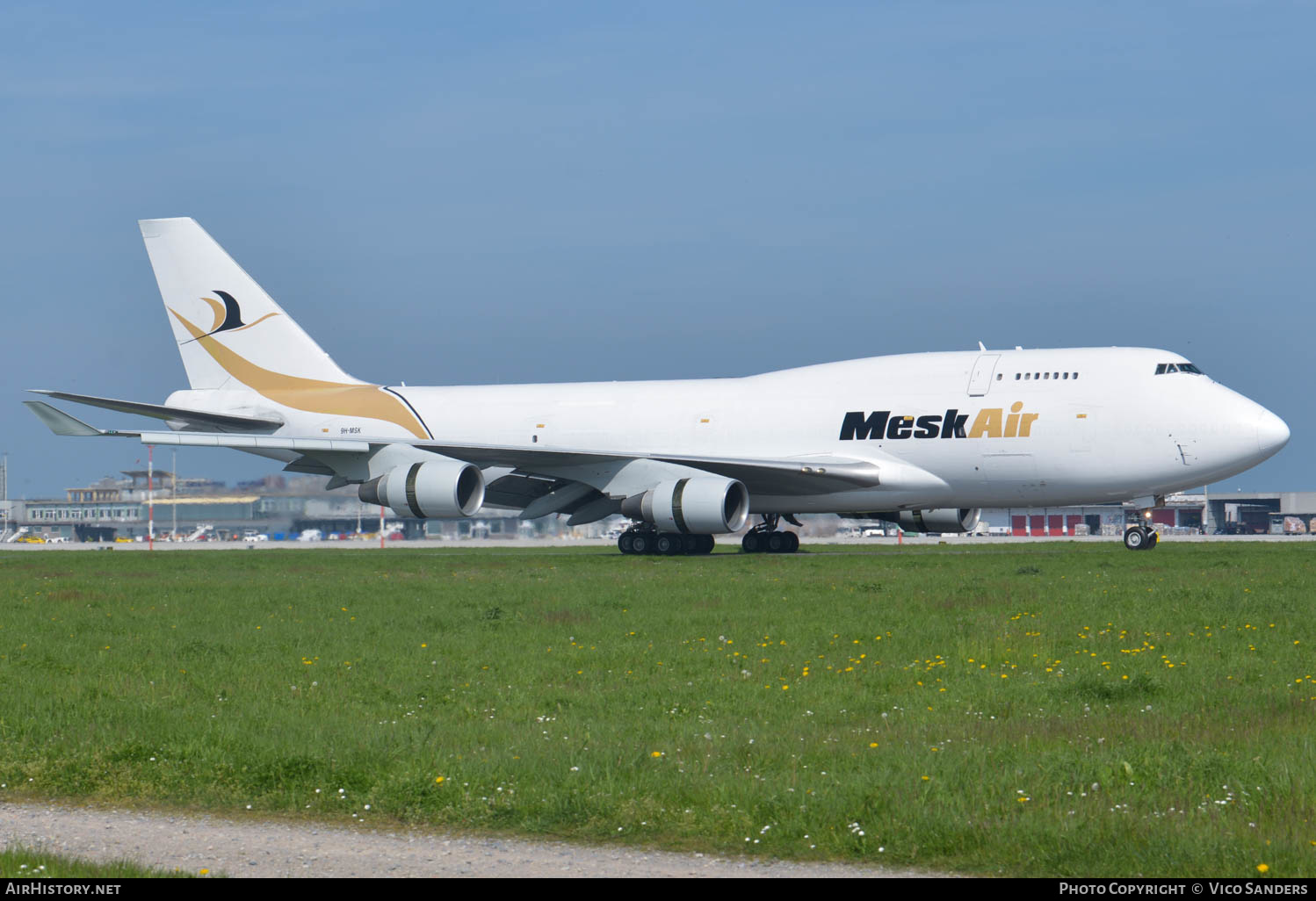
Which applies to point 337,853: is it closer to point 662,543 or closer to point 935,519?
point 662,543

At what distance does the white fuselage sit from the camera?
2927cm

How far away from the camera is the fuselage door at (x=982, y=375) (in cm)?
3086

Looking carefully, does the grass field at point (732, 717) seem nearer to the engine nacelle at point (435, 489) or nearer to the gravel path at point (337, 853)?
the gravel path at point (337, 853)

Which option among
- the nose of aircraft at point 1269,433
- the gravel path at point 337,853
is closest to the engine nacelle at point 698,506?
the nose of aircraft at point 1269,433

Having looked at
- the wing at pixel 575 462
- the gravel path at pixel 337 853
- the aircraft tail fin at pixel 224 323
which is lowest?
the gravel path at pixel 337 853

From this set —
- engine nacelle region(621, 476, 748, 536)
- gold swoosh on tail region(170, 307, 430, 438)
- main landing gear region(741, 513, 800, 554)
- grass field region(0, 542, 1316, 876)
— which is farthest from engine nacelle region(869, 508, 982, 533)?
grass field region(0, 542, 1316, 876)

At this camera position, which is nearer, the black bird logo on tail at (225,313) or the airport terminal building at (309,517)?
the black bird logo on tail at (225,313)

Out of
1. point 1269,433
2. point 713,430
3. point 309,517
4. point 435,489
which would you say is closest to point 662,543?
point 713,430

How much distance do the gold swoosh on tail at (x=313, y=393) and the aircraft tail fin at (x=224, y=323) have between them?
0.02 meters

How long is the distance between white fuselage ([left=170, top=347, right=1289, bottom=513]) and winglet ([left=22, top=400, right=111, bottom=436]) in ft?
30.2

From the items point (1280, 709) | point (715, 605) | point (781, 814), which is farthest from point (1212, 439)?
point (781, 814)

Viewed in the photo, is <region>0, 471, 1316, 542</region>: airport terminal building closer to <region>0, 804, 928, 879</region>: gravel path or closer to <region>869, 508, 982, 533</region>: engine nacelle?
<region>869, 508, 982, 533</region>: engine nacelle

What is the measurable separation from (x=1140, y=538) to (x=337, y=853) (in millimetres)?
27748

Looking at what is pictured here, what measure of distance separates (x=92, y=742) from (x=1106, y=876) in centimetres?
649
